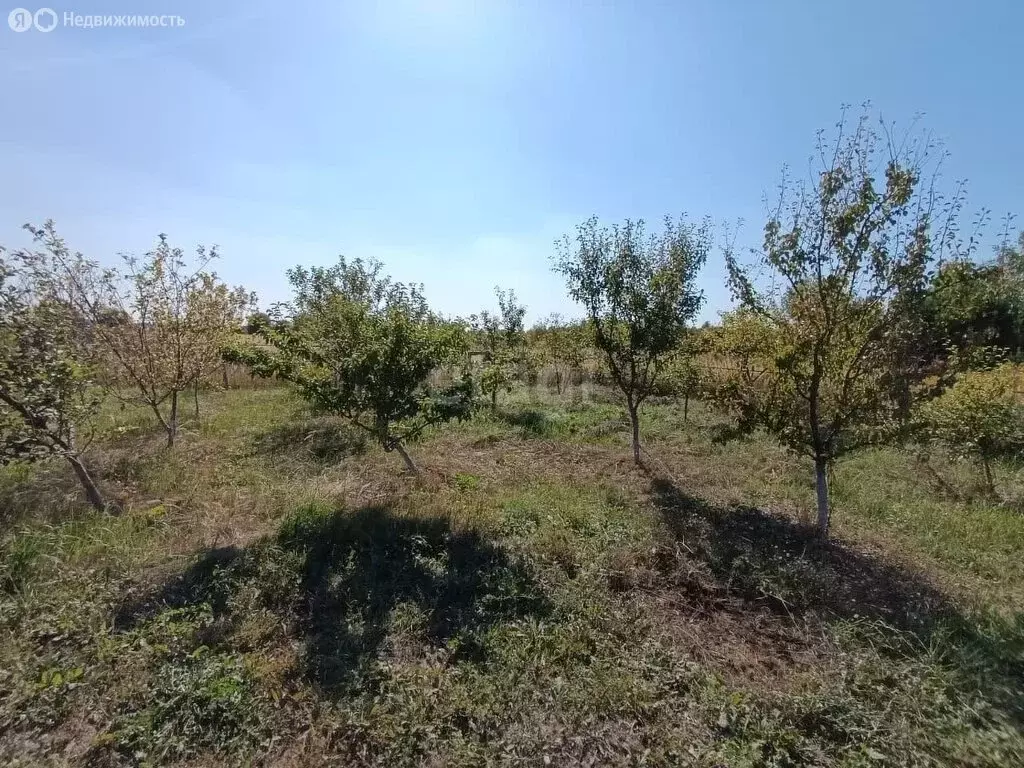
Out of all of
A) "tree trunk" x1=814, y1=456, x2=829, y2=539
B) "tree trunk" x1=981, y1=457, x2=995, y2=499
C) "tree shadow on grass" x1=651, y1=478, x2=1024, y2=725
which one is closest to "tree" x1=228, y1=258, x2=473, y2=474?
"tree shadow on grass" x1=651, y1=478, x2=1024, y2=725

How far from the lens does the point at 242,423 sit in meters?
10.1

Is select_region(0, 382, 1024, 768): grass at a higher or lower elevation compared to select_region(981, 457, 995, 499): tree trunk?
lower

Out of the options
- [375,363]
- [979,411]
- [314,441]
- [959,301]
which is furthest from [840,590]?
[314,441]

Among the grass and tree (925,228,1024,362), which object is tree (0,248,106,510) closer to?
the grass

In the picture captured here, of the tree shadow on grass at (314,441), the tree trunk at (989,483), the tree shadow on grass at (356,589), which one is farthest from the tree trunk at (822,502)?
the tree shadow on grass at (314,441)

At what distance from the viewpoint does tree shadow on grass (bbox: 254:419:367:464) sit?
8.15 meters

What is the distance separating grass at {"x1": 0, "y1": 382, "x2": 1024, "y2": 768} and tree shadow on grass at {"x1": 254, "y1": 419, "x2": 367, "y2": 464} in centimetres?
112

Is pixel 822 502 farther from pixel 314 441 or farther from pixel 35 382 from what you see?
pixel 35 382

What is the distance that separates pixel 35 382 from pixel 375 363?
376 cm

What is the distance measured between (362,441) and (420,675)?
20.0 feet

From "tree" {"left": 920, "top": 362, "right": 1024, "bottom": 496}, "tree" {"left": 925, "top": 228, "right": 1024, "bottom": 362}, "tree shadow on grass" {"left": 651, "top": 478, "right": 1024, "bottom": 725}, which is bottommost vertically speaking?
"tree shadow on grass" {"left": 651, "top": 478, "right": 1024, "bottom": 725}

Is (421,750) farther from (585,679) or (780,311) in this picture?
(780,311)

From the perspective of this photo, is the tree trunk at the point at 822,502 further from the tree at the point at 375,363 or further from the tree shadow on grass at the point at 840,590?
the tree at the point at 375,363

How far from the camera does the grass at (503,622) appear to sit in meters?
2.76
